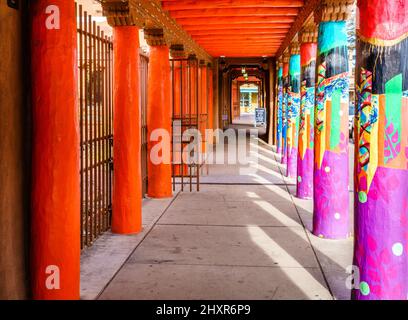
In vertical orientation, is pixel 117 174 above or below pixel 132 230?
above

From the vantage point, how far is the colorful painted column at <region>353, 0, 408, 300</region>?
433 centimetres

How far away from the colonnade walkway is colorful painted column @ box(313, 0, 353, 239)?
14.9 inches

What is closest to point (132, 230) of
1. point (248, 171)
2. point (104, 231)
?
point (104, 231)

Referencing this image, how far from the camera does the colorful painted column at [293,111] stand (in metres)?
13.3

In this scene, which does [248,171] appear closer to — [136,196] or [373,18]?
[136,196]

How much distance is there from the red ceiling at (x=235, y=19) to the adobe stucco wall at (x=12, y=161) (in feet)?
20.3

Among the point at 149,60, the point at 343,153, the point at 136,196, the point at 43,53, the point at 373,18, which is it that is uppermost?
the point at 149,60

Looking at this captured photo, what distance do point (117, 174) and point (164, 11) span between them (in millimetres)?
4117

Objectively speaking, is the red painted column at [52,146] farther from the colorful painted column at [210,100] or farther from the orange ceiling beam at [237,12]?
the colorful painted column at [210,100]

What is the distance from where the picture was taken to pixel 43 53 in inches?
171

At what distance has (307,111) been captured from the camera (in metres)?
10.3

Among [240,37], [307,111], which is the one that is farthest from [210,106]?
[307,111]

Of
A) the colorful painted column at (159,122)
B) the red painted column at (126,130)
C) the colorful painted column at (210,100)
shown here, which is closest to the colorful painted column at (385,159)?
the red painted column at (126,130)

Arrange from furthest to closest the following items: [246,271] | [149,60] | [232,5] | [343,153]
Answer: [149,60] → [232,5] → [343,153] → [246,271]
